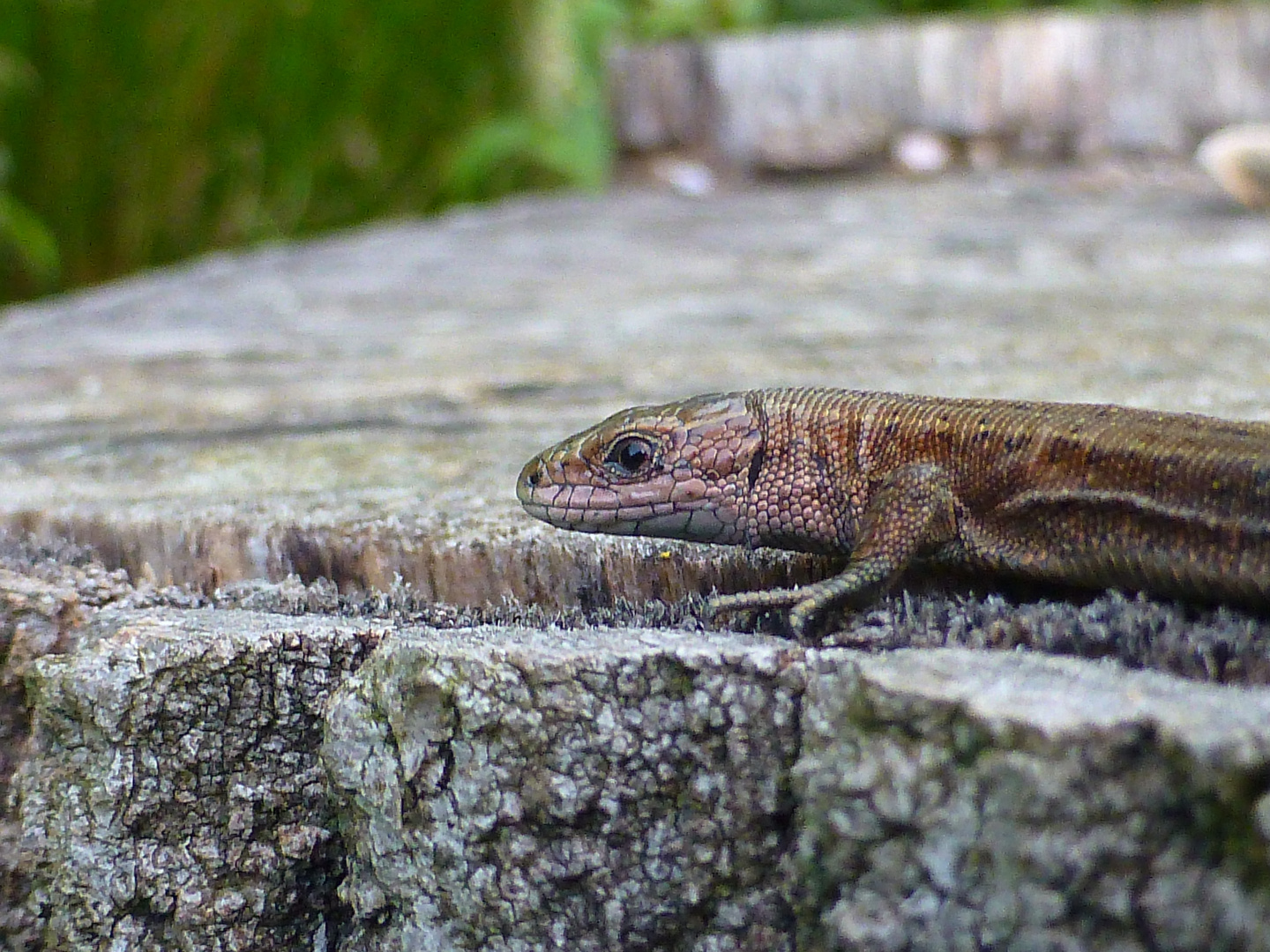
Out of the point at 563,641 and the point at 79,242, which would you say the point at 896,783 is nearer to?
the point at 563,641

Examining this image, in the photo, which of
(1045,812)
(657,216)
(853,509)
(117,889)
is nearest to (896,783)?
(1045,812)

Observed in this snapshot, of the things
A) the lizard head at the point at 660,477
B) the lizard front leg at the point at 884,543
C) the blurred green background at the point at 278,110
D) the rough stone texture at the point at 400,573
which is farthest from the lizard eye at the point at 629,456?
the blurred green background at the point at 278,110

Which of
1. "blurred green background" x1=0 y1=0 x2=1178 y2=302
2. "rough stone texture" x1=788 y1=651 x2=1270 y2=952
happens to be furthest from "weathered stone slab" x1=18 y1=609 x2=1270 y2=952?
"blurred green background" x1=0 y1=0 x2=1178 y2=302

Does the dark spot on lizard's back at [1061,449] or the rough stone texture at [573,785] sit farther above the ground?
the dark spot on lizard's back at [1061,449]

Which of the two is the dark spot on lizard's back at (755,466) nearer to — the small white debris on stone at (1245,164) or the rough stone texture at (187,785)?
the rough stone texture at (187,785)

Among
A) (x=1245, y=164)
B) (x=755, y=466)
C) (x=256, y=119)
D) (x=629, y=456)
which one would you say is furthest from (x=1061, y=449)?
(x=256, y=119)

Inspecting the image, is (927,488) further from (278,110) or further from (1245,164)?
(278,110)

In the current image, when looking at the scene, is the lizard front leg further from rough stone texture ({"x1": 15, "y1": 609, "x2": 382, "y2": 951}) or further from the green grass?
the green grass
